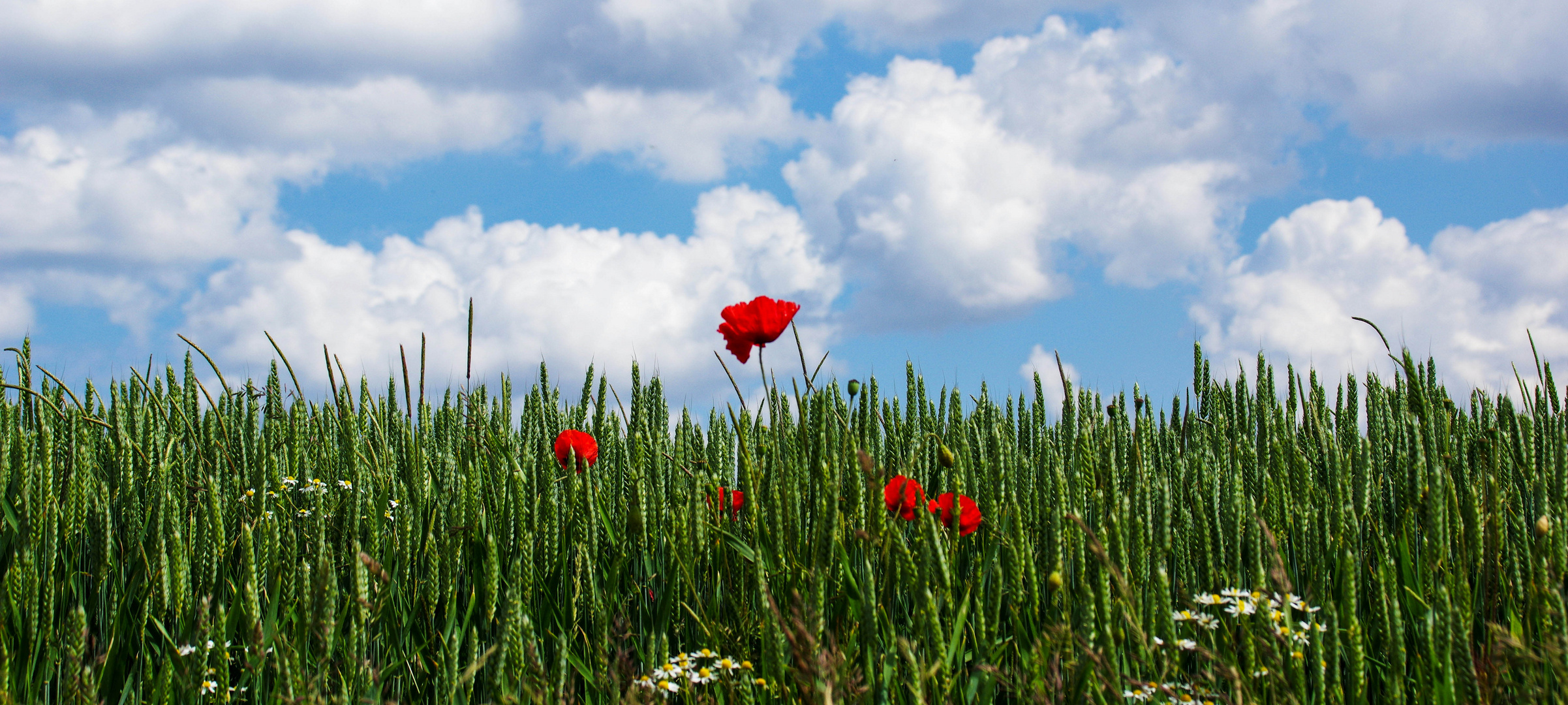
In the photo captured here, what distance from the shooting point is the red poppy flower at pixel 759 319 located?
2.57 metres

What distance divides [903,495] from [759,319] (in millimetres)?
711

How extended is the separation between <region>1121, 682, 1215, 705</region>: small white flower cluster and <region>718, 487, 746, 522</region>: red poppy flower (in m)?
1.07

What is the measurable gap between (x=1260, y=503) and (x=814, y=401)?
4.66 feet

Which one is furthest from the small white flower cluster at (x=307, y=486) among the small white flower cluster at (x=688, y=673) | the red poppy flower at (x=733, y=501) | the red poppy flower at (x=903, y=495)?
the red poppy flower at (x=903, y=495)

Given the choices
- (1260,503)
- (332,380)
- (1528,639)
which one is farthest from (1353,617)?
(332,380)

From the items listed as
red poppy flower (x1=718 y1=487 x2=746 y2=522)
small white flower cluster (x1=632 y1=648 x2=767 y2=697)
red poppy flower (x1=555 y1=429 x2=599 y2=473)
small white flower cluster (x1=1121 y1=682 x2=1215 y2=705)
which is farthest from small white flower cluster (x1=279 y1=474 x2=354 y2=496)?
small white flower cluster (x1=1121 y1=682 x2=1215 y2=705)

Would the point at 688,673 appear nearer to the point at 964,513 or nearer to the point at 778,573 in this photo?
the point at 778,573

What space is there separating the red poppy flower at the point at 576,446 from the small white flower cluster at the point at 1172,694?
136cm

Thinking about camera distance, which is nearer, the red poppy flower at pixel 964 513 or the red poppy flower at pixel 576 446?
the red poppy flower at pixel 964 513

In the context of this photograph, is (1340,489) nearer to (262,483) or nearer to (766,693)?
(766,693)

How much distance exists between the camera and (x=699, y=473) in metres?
1.96

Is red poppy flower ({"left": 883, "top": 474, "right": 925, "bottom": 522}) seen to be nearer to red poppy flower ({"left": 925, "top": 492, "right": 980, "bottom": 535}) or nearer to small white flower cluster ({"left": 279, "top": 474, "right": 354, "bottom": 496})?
red poppy flower ({"left": 925, "top": 492, "right": 980, "bottom": 535})

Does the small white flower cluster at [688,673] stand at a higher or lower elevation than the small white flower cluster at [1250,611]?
lower

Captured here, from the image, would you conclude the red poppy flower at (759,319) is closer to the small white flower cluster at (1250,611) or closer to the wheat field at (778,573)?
the wheat field at (778,573)
